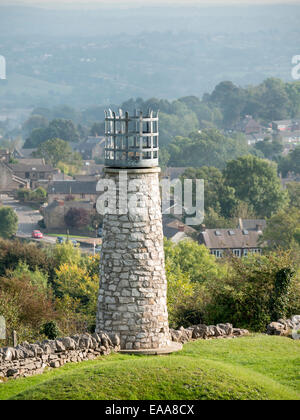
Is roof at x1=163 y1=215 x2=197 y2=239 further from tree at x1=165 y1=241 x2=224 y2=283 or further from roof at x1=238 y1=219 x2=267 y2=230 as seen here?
tree at x1=165 y1=241 x2=224 y2=283

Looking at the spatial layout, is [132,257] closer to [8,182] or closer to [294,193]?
[294,193]

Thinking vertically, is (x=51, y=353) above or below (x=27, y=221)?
below

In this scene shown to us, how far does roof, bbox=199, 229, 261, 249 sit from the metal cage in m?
59.7

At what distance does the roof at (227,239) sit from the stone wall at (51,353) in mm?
60224

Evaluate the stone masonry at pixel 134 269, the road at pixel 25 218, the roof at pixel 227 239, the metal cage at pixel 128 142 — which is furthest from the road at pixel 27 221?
the stone masonry at pixel 134 269

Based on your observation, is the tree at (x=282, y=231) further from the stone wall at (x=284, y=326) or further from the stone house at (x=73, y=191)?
the stone wall at (x=284, y=326)

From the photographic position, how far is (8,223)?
93.0m

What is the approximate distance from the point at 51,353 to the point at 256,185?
89.1 meters

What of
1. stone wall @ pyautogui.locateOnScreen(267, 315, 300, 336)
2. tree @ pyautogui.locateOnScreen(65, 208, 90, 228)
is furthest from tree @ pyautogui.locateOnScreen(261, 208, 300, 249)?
stone wall @ pyautogui.locateOnScreen(267, 315, 300, 336)

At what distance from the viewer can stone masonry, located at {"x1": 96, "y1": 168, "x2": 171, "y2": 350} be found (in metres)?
16.5

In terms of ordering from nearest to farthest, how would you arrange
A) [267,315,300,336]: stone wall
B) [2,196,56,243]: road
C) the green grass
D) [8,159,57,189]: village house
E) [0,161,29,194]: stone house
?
the green grass → [267,315,300,336]: stone wall → [2,196,56,243]: road → [0,161,29,194]: stone house → [8,159,57,189]: village house

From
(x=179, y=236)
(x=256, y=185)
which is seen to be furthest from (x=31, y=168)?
(x=179, y=236)

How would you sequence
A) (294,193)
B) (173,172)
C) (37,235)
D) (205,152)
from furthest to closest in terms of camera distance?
(205,152)
(173,172)
(294,193)
(37,235)
